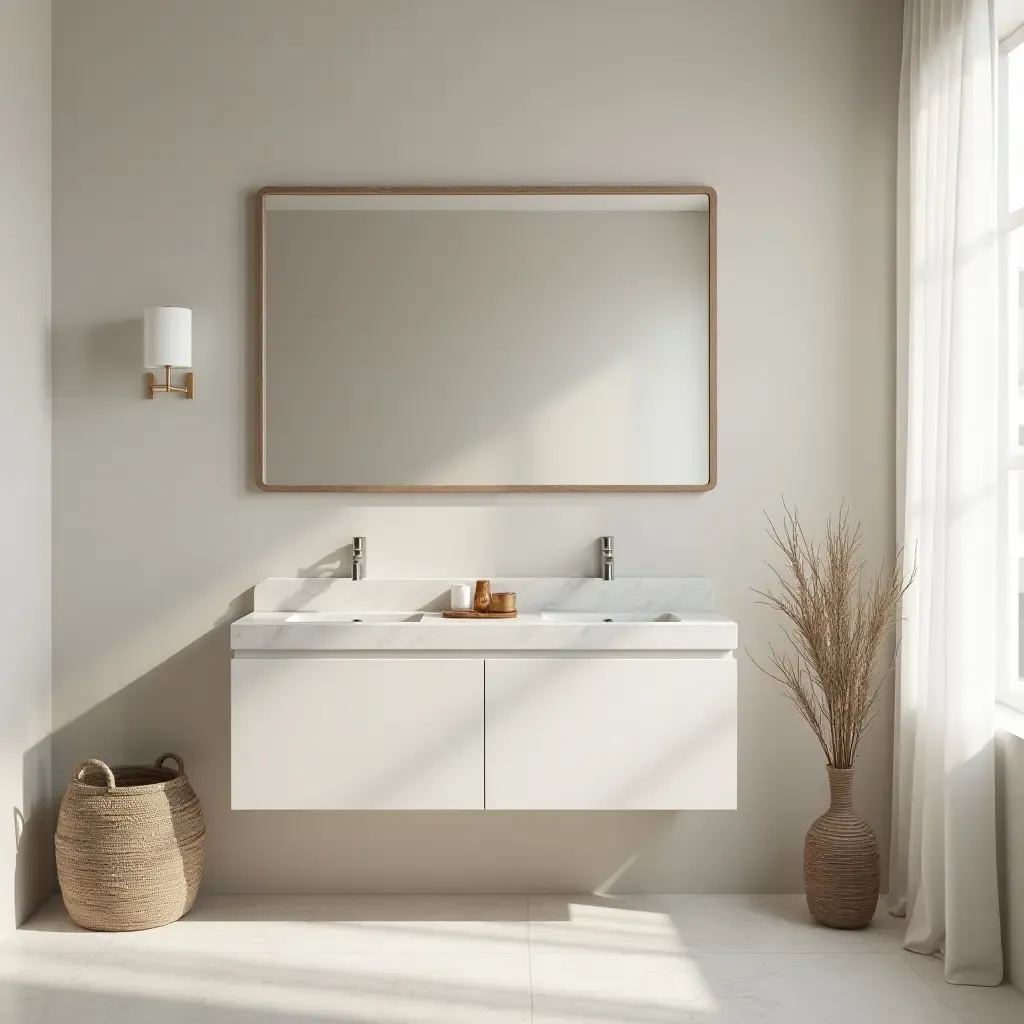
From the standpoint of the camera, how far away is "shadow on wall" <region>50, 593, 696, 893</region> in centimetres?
341

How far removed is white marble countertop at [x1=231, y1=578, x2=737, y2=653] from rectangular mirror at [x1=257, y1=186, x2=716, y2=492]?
12.5 inches

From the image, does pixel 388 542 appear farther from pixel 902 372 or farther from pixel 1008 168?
pixel 1008 168

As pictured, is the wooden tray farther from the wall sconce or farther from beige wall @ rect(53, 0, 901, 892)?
the wall sconce

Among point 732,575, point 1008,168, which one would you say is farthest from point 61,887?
point 1008,168

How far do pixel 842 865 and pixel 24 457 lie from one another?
8.70 feet

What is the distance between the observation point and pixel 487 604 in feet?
10.8

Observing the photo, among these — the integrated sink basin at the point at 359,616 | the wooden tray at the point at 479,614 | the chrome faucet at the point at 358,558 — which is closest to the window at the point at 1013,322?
the wooden tray at the point at 479,614

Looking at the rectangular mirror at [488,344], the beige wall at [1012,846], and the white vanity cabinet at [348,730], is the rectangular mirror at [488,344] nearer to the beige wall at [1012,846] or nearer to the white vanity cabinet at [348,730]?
the white vanity cabinet at [348,730]

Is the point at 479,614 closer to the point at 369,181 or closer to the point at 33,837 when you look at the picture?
the point at 369,181

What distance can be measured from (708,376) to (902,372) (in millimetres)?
581

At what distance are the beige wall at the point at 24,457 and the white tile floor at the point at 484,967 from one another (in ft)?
0.85

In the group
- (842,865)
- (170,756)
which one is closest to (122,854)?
(170,756)

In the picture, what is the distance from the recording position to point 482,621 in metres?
3.10

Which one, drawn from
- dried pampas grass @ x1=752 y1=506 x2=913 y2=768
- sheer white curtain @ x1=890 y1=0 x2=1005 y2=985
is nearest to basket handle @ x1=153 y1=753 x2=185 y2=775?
dried pampas grass @ x1=752 y1=506 x2=913 y2=768
